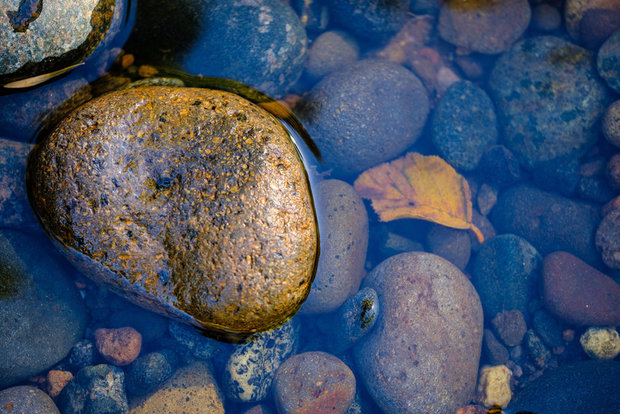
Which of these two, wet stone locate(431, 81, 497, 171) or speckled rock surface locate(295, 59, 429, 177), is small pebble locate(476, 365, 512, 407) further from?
speckled rock surface locate(295, 59, 429, 177)

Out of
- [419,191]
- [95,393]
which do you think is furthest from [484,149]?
[95,393]

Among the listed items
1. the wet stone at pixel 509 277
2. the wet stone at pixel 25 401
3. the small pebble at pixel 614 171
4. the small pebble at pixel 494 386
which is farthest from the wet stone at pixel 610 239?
the wet stone at pixel 25 401

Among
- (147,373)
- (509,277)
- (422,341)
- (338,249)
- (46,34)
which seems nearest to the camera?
(46,34)

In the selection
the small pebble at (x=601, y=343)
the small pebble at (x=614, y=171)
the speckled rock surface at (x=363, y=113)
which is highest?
the speckled rock surface at (x=363, y=113)

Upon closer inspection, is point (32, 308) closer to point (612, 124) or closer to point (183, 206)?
point (183, 206)

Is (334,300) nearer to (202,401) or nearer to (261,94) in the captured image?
(202,401)

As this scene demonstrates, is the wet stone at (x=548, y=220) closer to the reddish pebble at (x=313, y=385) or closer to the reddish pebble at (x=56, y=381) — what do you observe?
the reddish pebble at (x=313, y=385)

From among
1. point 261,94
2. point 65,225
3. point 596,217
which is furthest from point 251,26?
point 596,217
